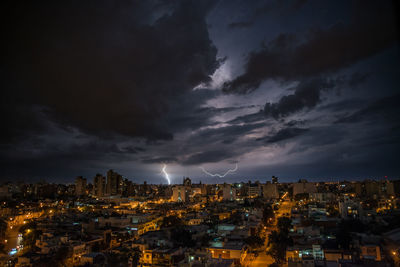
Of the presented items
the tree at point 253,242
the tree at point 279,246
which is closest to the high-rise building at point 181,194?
the tree at point 253,242

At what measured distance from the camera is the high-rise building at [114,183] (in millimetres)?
35531

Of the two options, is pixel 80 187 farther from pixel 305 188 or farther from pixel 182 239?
pixel 182 239

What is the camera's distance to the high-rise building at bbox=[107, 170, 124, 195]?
35.5 meters

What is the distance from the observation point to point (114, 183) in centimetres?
3688

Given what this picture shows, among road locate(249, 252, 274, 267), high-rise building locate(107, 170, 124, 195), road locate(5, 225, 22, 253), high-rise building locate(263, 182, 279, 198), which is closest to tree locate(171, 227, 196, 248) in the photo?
road locate(249, 252, 274, 267)

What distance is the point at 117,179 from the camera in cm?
3769

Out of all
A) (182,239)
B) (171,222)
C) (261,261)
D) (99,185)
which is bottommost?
(261,261)

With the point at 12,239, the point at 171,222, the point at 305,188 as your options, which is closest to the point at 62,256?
the point at 12,239

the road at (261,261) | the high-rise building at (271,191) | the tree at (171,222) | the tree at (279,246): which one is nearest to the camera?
the tree at (279,246)

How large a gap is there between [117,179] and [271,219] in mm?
28268

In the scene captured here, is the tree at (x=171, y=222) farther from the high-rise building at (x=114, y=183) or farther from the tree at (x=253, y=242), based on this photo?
the high-rise building at (x=114, y=183)

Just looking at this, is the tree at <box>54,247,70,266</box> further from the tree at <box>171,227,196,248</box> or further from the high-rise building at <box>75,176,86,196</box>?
the high-rise building at <box>75,176,86,196</box>

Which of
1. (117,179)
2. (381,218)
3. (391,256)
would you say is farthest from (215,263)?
(117,179)

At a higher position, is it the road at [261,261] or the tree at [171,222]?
the tree at [171,222]
